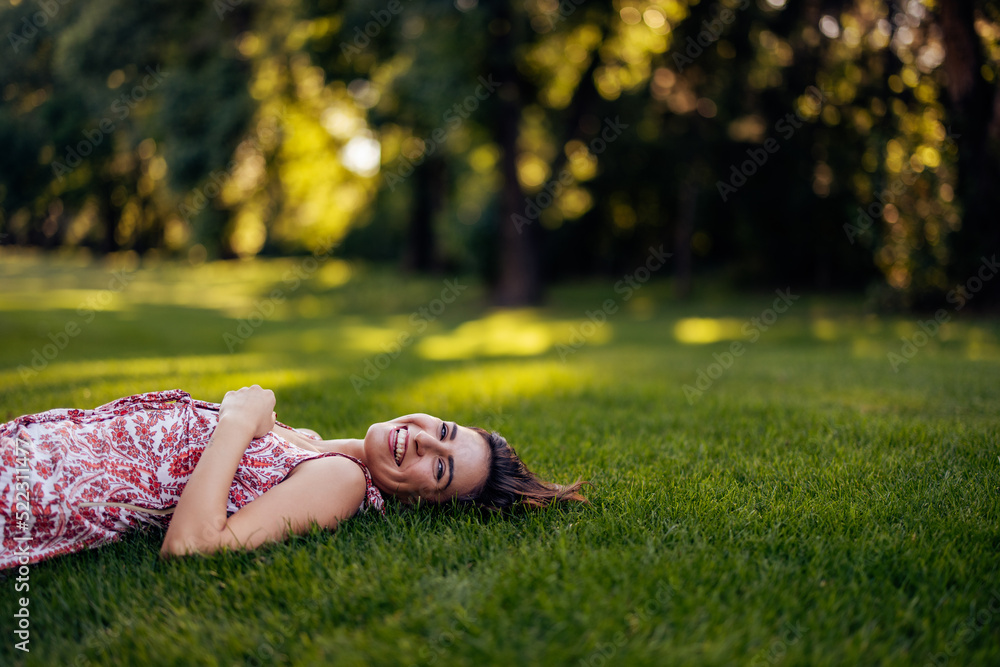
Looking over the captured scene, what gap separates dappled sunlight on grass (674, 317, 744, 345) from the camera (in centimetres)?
1272

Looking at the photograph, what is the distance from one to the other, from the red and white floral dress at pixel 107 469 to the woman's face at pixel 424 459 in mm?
118

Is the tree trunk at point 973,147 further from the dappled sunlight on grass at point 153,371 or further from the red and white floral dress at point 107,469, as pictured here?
the red and white floral dress at point 107,469

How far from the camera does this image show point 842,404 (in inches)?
211

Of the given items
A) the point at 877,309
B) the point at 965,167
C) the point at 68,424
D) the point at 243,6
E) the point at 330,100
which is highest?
the point at 243,6

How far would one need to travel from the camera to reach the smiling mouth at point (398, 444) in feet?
9.55

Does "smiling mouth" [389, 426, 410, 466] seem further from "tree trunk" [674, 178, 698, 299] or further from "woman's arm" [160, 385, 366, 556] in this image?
"tree trunk" [674, 178, 698, 299]

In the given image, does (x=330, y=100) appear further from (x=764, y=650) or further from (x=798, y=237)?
(x=764, y=650)

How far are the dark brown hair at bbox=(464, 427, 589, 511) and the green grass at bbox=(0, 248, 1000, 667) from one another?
0.27 feet

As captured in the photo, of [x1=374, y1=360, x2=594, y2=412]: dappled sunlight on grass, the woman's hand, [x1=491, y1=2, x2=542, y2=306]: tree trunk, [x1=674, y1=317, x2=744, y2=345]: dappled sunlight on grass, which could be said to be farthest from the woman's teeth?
[x1=491, y1=2, x2=542, y2=306]: tree trunk

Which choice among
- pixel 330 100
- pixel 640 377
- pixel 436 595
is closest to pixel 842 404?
pixel 640 377

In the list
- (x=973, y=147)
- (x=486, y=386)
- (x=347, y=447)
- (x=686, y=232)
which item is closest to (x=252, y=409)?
(x=347, y=447)

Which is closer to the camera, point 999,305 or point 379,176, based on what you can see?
point 999,305

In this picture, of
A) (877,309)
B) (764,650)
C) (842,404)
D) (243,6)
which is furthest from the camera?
(243,6)

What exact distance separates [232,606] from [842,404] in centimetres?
509
